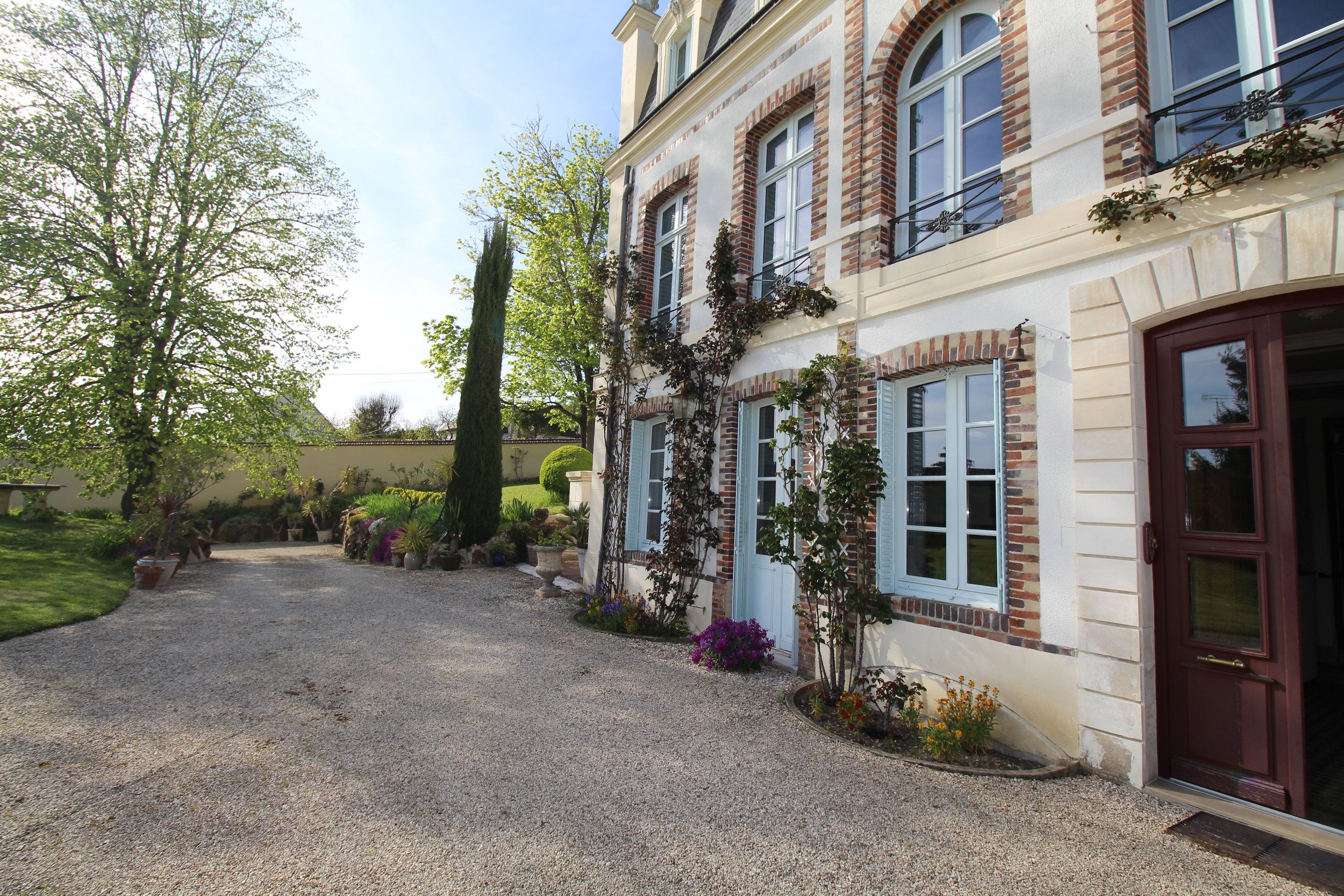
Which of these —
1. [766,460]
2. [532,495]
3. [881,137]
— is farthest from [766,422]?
[532,495]

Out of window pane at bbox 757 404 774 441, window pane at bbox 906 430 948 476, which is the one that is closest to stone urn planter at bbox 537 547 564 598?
window pane at bbox 757 404 774 441

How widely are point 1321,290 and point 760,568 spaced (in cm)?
429

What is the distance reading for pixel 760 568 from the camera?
615cm

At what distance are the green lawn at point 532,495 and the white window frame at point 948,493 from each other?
908 centimetres

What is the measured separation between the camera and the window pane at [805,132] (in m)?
6.16

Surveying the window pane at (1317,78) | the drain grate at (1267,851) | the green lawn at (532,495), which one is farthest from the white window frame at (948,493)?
the green lawn at (532,495)

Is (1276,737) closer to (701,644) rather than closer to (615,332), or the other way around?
(701,644)

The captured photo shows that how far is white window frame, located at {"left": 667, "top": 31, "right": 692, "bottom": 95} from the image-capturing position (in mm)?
8391

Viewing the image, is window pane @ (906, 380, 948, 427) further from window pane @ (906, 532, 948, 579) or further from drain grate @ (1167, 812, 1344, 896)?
drain grate @ (1167, 812, 1344, 896)

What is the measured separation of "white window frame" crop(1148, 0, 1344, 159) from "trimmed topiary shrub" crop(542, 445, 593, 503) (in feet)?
46.0

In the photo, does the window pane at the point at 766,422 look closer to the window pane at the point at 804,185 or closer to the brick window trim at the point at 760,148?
the brick window trim at the point at 760,148

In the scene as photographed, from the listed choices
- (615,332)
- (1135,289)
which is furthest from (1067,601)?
(615,332)

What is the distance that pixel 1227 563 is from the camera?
321 centimetres

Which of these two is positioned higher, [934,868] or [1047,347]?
[1047,347]
